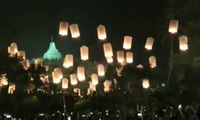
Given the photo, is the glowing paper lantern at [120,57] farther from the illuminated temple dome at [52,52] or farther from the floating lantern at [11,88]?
the illuminated temple dome at [52,52]

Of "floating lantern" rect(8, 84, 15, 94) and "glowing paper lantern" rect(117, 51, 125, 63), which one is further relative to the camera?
"glowing paper lantern" rect(117, 51, 125, 63)

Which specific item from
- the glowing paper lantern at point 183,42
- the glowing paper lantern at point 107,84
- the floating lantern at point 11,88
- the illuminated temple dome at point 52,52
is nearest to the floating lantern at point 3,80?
the floating lantern at point 11,88

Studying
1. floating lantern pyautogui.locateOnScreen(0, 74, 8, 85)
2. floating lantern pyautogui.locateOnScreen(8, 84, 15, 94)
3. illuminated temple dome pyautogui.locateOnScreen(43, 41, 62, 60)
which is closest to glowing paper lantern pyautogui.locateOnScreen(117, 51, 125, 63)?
floating lantern pyautogui.locateOnScreen(8, 84, 15, 94)

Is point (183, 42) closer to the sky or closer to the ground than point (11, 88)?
closer to the sky

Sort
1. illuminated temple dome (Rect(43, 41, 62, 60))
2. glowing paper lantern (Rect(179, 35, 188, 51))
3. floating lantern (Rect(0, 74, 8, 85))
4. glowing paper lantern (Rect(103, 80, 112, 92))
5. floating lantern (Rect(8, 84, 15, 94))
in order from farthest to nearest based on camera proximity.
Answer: illuminated temple dome (Rect(43, 41, 62, 60))
glowing paper lantern (Rect(103, 80, 112, 92))
floating lantern (Rect(0, 74, 8, 85))
floating lantern (Rect(8, 84, 15, 94))
glowing paper lantern (Rect(179, 35, 188, 51))

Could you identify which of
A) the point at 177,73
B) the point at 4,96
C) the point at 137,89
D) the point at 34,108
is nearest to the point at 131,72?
the point at 137,89

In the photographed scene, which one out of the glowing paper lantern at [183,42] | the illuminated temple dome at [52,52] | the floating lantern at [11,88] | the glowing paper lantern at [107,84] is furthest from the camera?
the illuminated temple dome at [52,52]

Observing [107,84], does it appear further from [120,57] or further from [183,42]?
[183,42]

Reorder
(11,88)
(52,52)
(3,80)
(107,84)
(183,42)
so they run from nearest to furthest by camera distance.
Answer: (183,42), (11,88), (3,80), (107,84), (52,52)

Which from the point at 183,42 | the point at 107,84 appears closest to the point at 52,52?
the point at 107,84

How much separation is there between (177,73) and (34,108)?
5440 millimetres

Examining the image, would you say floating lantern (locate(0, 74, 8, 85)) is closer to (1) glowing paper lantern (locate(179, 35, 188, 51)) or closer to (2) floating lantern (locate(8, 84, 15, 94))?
(2) floating lantern (locate(8, 84, 15, 94))

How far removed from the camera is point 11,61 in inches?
652

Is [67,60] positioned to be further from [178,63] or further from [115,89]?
[178,63]
